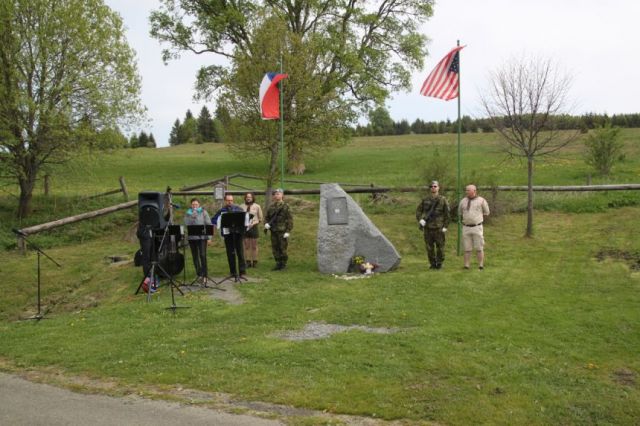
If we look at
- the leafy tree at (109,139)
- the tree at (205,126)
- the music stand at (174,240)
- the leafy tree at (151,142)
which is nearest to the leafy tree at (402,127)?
the tree at (205,126)

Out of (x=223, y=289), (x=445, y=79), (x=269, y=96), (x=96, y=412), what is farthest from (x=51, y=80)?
(x=96, y=412)

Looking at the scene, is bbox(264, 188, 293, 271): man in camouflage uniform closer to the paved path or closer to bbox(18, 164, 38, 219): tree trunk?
the paved path

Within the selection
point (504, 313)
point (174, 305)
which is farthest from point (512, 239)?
point (174, 305)

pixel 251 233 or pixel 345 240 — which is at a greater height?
pixel 251 233

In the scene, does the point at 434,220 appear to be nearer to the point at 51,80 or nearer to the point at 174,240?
the point at 174,240

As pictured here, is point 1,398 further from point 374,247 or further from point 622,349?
point 374,247

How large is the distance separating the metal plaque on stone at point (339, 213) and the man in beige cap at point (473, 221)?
2586mm

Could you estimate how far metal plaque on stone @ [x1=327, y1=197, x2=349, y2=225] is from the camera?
13602 mm

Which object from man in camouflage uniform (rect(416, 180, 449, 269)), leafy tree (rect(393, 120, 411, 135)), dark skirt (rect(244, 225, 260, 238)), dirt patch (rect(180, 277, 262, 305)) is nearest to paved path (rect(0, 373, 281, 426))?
dirt patch (rect(180, 277, 262, 305))

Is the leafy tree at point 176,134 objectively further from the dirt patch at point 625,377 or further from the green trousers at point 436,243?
Result: the dirt patch at point 625,377

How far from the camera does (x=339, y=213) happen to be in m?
13.6

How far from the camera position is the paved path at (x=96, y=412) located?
5.71 metres

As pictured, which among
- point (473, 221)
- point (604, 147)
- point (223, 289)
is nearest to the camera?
point (223, 289)

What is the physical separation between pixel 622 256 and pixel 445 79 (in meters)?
5.92
